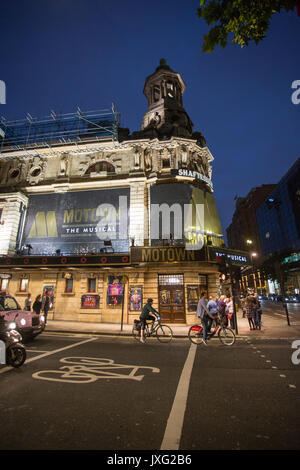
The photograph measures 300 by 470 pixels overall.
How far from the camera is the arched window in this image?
2102 cm

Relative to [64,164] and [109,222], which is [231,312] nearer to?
[109,222]

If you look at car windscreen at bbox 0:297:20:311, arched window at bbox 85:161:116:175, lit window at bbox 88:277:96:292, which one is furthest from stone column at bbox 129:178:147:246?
car windscreen at bbox 0:297:20:311

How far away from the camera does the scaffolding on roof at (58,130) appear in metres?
23.4

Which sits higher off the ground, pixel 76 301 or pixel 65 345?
pixel 76 301

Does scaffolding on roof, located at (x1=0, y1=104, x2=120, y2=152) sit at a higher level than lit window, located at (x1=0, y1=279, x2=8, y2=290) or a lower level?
higher

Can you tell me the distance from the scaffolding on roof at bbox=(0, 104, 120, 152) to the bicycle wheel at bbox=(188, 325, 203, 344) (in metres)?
20.5

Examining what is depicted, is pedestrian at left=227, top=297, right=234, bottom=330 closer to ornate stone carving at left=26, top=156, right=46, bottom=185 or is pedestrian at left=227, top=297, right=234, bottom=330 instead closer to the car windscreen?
the car windscreen

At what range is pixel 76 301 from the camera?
17.4m

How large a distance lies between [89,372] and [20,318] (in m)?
5.61

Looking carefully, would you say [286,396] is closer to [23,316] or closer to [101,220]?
[23,316]

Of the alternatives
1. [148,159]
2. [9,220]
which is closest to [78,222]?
[9,220]

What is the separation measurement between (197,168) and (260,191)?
86602 millimetres

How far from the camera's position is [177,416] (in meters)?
3.55
